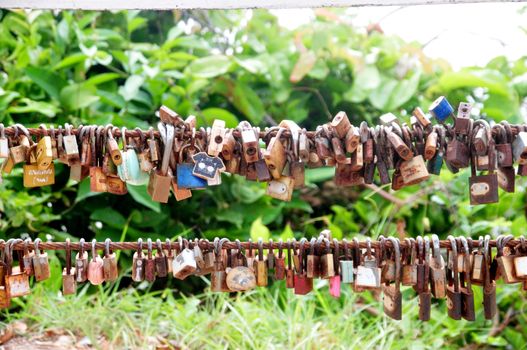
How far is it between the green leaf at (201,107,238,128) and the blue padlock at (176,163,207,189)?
57.9 inches

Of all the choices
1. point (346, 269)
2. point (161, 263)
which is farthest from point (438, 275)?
point (161, 263)

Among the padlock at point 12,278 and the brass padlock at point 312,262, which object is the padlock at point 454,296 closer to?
the brass padlock at point 312,262

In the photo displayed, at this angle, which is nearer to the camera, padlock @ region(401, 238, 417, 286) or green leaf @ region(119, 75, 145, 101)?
padlock @ region(401, 238, 417, 286)

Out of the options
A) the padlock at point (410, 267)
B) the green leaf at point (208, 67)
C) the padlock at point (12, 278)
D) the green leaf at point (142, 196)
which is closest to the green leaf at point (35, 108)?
the green leaf at point (142, 196)

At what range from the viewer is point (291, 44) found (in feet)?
10.3

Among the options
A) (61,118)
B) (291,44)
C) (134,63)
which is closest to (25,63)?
(61,118)

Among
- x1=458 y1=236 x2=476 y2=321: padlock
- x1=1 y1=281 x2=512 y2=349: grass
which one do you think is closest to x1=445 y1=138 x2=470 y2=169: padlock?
x1=458 y1=236 x2=476 y2=321: padlock

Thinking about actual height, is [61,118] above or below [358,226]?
above

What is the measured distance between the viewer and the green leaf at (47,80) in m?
2.54

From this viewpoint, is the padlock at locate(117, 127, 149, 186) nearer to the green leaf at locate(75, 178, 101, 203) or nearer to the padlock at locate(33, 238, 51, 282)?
the padlock at locate(33, 238, 51, 282)

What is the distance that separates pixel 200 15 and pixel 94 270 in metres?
2.08

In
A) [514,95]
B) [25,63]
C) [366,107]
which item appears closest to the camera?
Result: [25,63]

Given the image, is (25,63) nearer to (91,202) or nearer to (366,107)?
(91,202)

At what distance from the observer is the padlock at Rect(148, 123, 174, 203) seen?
3.88ft
